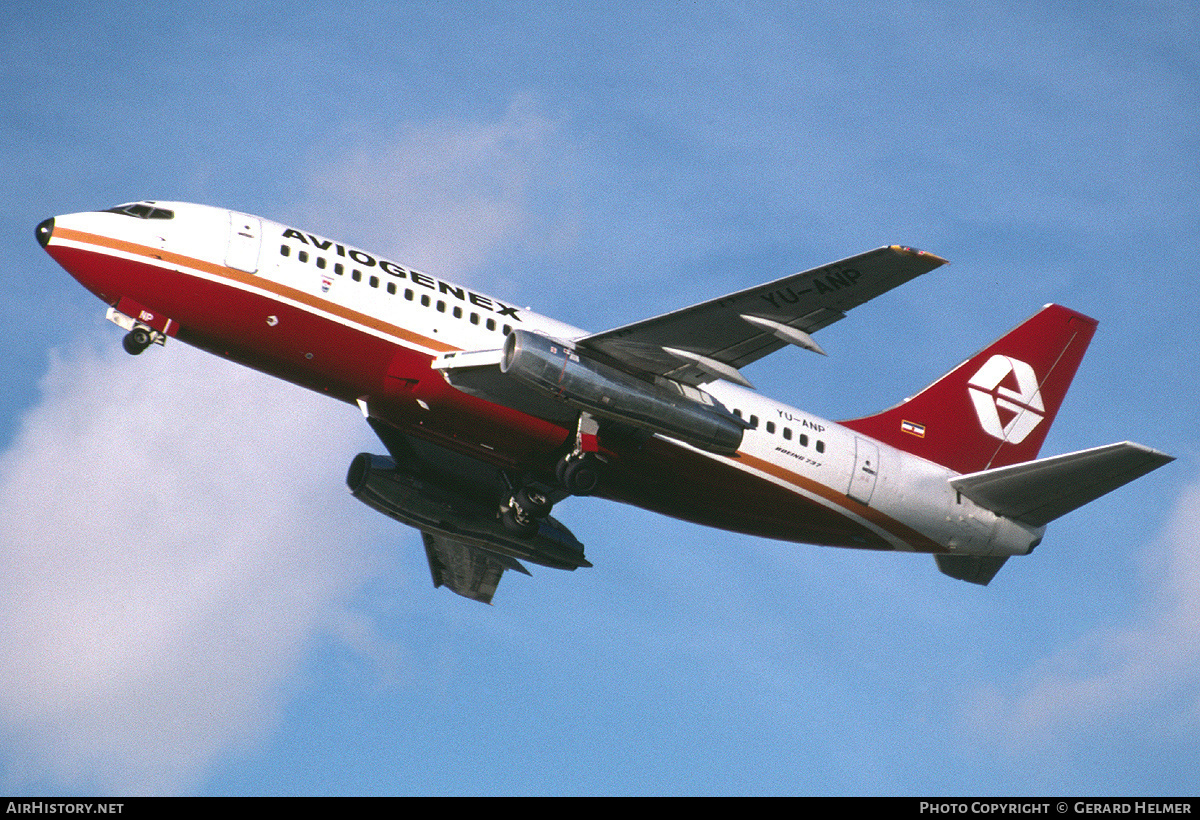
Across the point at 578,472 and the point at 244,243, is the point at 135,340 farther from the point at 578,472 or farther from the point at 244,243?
the point at 578,472

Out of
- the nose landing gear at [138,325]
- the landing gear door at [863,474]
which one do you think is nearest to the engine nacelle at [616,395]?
the landing gear door at [863,474]

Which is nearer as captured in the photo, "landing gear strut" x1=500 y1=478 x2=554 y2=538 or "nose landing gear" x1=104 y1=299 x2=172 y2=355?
"nose landing gear" x1=104 y1=299 x2=172 y2=355

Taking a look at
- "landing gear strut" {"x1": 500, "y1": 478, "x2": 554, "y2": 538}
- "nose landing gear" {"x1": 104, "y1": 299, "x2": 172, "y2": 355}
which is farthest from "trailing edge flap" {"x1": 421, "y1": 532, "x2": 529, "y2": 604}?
"nose landing gear" {"x1": 104, "y1": 299, "x2": 172, "y2": 355}

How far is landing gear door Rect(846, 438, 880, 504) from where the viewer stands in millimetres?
37875

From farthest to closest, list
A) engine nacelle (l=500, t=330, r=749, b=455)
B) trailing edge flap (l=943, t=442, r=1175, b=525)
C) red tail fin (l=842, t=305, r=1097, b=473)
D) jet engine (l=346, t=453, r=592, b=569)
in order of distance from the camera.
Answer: red tail fin (l=842, t=305, r=1097, b=473), jet engine (l=346, t=453, r=592, b=569), trailing edge flap (l=943, t=442, r=1175, b=525), engine nacelle (l=500, t=330, r=749, b=455)

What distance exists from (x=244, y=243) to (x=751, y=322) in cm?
1315

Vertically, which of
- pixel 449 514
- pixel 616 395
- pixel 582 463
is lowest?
pixel 582 463

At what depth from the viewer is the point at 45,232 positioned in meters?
32.3

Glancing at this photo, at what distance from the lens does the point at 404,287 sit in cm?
3394

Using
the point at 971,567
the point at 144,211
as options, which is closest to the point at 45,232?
the point at 144,211

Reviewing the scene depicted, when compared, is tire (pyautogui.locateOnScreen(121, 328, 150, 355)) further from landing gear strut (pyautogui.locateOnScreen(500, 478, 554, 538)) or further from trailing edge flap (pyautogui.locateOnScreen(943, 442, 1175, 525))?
trailing edge flap (pyautogui.locateOnScreen(943, 442, 1175, 525))

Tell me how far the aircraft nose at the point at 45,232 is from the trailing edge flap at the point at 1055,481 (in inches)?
1043

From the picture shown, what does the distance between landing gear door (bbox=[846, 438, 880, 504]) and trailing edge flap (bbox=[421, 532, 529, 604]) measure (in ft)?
42.3

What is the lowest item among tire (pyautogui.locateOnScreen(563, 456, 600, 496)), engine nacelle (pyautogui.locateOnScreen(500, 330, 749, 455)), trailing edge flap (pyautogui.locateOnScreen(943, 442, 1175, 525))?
tire (pyautogui.locateOnScreen(563, 456, 600, 496))
